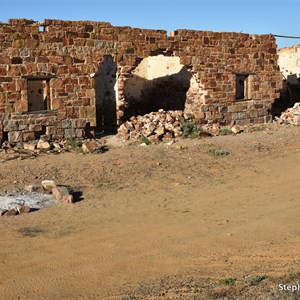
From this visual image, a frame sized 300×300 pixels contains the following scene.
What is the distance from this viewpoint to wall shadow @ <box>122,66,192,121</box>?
1585 centimetres

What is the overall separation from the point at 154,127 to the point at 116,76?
197 centimetres

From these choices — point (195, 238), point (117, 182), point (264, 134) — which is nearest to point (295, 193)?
point (195, 238)

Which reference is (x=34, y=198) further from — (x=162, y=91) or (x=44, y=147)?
(x=162, y=91)

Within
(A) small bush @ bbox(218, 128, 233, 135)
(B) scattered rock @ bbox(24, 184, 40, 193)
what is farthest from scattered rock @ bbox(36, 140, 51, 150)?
(A) small bush @ bbox(218, 128, 233, 135)

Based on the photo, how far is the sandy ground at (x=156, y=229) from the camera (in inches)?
157

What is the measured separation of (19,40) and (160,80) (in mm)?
6611

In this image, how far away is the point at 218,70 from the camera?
13898mm

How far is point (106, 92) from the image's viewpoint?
14703 millimetres

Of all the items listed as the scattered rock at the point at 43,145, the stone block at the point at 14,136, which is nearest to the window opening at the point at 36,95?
the stone block at the point at 14,136

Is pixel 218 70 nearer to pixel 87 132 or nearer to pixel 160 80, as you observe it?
pixel 160 80

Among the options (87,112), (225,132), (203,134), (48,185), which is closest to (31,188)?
(48,185)

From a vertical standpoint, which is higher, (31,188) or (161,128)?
(161,128)

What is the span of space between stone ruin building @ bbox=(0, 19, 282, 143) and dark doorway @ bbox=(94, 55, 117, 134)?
0.04 metres

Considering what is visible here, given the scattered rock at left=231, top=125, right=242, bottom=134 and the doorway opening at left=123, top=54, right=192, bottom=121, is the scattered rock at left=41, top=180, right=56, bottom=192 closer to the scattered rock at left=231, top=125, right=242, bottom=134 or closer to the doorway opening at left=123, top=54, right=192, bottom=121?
the scattered rock at left=231, top=125, right=242, bottom=134
